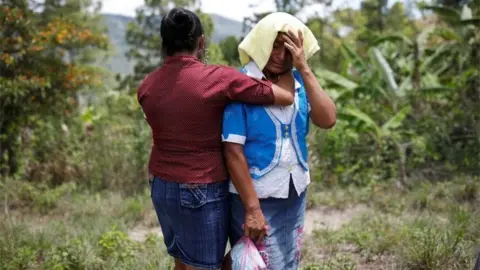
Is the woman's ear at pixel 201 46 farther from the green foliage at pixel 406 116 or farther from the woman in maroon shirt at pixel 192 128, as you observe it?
the green foliage at pixel 406 116

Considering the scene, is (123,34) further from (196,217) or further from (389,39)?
(196,217)

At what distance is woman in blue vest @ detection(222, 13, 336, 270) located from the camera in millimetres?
2121

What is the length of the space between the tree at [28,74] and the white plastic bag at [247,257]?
5440mm

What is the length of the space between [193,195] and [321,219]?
12.8ft

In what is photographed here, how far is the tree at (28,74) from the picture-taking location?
6.91 metres

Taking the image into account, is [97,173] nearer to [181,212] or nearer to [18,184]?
[18,184]

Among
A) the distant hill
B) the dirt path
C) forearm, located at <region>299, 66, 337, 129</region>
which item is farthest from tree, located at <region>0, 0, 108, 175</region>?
the distant hill

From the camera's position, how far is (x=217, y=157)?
220 centimetres

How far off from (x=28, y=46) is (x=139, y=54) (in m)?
19.2

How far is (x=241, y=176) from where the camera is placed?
2111 mm

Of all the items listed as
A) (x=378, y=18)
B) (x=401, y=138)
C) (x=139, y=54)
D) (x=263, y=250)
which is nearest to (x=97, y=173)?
(x=401, y=138)

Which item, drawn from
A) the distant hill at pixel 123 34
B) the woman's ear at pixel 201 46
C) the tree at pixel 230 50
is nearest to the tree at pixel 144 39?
the distant hill at pixel 123 34

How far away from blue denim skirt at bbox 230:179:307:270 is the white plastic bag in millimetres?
58

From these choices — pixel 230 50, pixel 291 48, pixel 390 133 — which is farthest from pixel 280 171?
pixel 230 50
